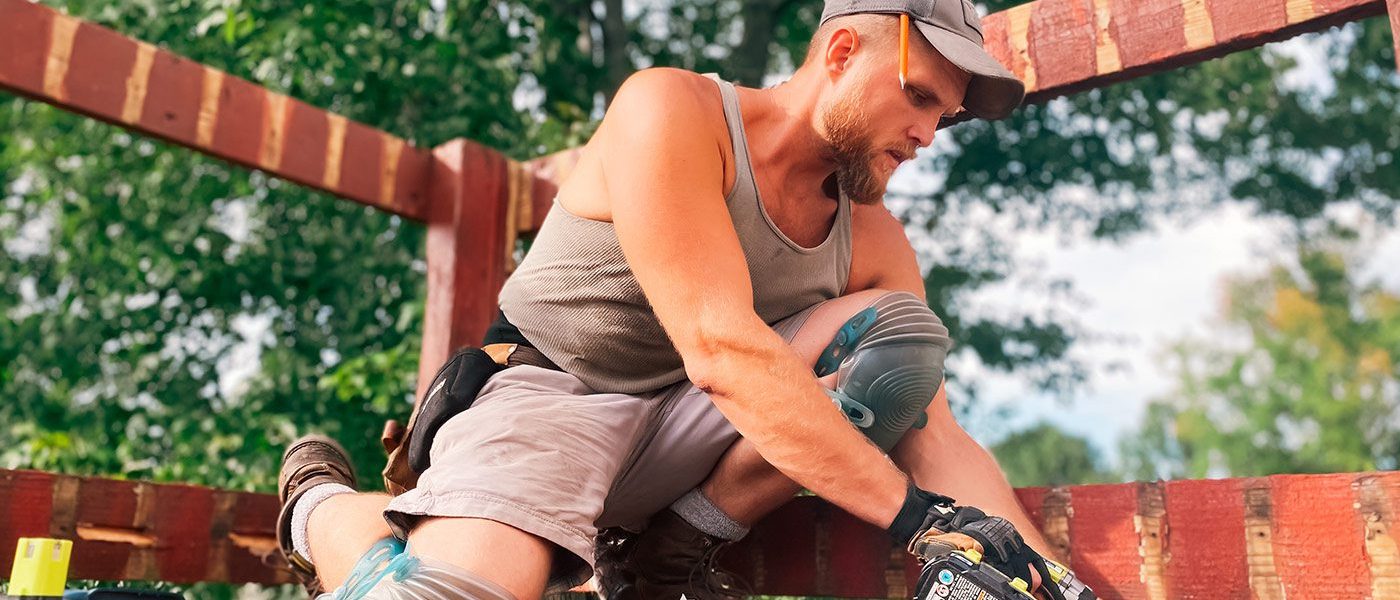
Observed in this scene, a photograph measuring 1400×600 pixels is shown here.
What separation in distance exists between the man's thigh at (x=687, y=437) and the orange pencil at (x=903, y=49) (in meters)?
0.39

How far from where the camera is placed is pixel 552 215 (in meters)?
2.14

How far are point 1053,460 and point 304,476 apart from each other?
5647cm

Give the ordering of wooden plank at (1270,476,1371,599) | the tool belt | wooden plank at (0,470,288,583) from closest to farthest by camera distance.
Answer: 1. wooden plank at (1270,476,1371,599)
2. the tool belt
3. wooden plank at (0,470,288,583)

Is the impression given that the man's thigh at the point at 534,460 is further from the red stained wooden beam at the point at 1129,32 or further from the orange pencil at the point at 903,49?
the red stained wooden beam at the point at 1129,32

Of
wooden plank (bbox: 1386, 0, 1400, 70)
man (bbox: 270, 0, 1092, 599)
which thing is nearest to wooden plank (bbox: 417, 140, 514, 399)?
man (bbox: 270, 0, 1092, 599)

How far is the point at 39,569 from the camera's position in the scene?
1.81 metres

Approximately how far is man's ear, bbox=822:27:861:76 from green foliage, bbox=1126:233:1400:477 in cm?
2064

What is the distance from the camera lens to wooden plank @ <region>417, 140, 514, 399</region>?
3084mm

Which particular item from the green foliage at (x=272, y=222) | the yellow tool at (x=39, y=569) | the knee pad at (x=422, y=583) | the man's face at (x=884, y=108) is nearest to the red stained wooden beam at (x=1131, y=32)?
the man's face at (x=884, y=108)

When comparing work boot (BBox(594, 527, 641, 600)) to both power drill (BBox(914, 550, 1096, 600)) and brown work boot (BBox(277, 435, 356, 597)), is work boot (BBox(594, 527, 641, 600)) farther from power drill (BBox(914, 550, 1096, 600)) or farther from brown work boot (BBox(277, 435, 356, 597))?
power drill (BBox(914, 550, 1096, 600))

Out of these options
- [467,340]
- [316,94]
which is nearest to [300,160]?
[467,340]

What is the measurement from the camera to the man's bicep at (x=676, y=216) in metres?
1.68

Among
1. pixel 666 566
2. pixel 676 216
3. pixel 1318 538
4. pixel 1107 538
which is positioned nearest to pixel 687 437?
pixel 666 566

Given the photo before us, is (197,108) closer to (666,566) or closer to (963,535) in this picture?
(666,566)
